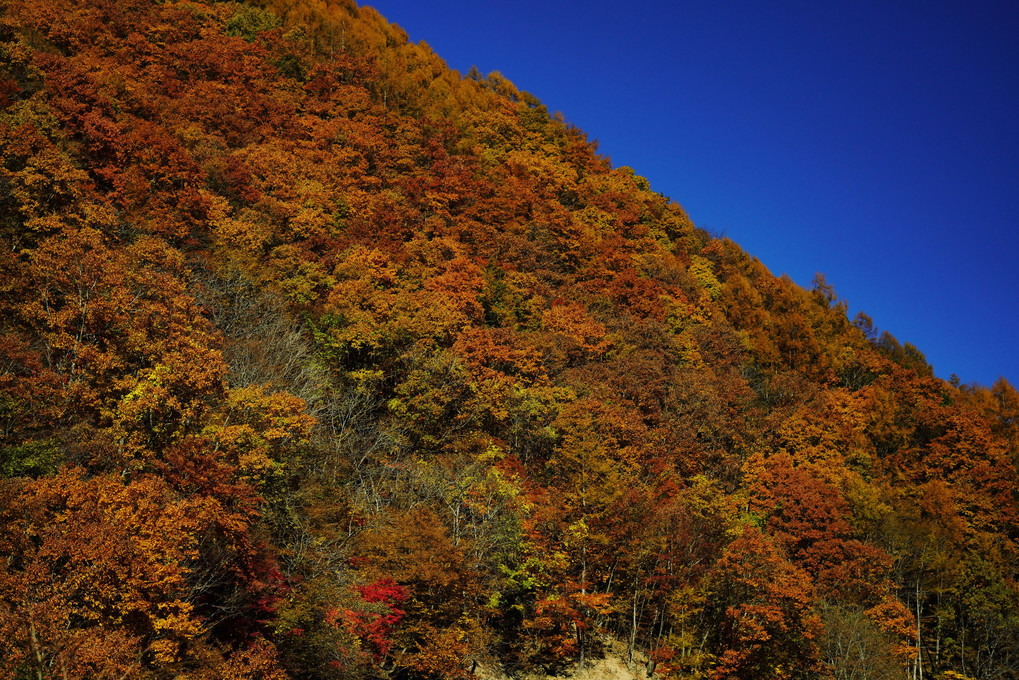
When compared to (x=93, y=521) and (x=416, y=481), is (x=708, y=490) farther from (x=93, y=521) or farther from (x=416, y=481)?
(x=93, y=521)

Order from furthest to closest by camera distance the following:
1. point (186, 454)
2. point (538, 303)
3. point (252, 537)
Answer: point (538, 303) < point (252, 537) < point (186, 454)

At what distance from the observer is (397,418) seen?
37.2 meters

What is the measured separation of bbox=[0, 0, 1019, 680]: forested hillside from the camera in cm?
2044

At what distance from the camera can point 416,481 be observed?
97.5 feet

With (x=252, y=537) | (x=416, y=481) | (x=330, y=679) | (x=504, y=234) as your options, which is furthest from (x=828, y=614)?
(x=504, y=234)

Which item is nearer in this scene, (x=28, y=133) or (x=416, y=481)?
(x=416, y=481)

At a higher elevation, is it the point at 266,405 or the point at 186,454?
the point at 266,405

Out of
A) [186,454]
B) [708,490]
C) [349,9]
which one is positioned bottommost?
[186,454]

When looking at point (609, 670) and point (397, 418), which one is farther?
point (397, 418)

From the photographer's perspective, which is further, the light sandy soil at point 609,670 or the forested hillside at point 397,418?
the light sandy soil at point 609,670

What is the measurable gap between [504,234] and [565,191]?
18.5 meters

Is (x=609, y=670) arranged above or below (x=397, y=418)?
below

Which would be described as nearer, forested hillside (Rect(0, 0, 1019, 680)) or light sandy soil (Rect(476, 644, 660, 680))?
forested hillside (Rect(0, 0, 1019, 680))

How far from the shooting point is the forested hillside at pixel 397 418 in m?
20.4
